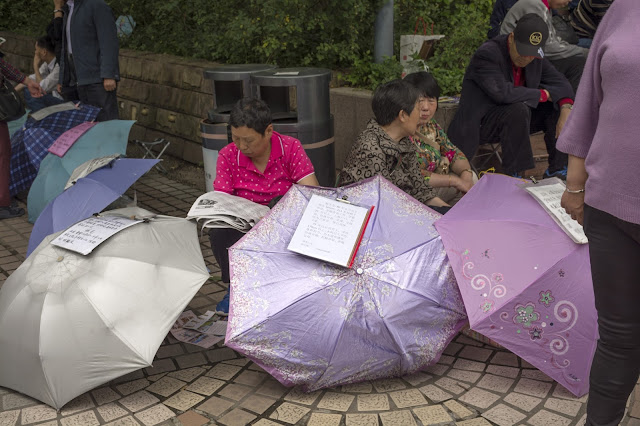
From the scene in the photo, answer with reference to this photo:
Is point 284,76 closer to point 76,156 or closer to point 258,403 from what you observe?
point 76,156

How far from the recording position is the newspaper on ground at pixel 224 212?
3584mm

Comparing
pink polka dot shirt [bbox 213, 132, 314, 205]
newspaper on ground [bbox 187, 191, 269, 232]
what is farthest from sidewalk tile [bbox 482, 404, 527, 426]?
pink polka dot shirt [bbox 213, 132, 314, 205]

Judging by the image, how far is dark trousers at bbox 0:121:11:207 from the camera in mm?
6359

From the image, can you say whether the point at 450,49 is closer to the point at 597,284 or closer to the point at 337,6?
the point at 337,6

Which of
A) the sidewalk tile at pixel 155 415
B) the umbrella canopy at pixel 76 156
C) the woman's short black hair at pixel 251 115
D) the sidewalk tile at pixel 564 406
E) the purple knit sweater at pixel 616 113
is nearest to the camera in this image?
the purple knit sweater at pixel 616 113

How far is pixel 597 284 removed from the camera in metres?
2.42

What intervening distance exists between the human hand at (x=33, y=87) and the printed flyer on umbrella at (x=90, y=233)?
11.5 ft

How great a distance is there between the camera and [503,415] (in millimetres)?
3141

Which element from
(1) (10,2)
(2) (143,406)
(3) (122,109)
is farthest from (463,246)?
(1) (10,2)

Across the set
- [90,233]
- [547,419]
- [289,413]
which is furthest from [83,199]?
[547,419]

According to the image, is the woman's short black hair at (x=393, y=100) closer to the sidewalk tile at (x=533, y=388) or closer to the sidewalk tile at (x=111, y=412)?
the sidewalk tile at (x=533, y=388)

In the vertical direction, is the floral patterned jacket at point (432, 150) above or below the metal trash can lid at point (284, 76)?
below

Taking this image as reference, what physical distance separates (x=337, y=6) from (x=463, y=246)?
4224 millimetres

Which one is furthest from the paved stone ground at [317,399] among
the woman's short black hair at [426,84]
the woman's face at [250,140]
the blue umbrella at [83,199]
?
the woman's short black hair at [426,84]
